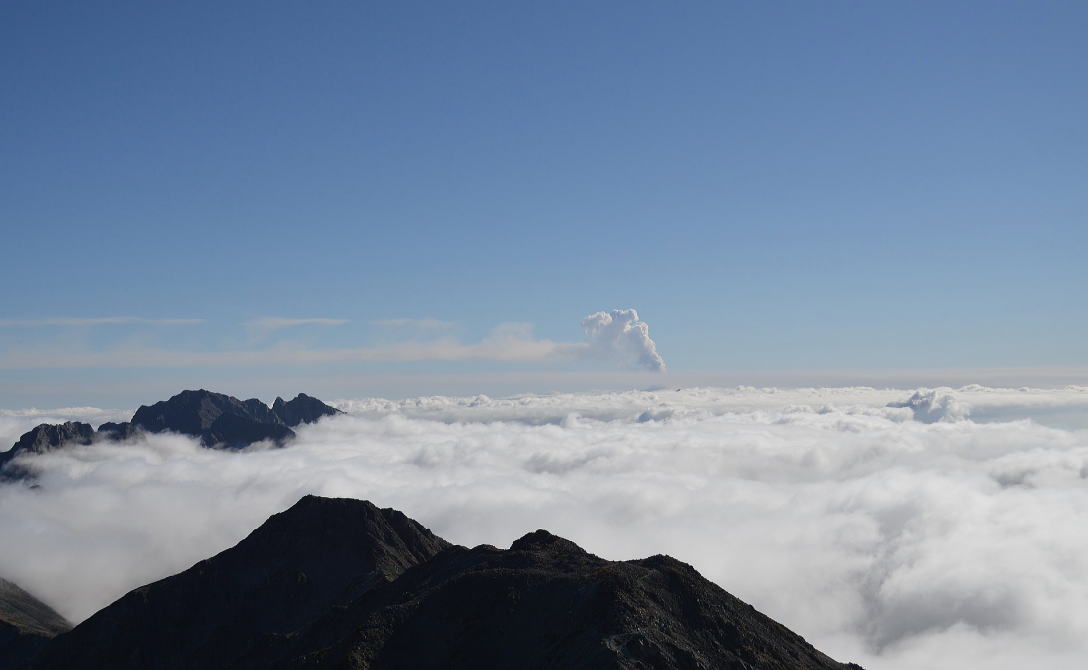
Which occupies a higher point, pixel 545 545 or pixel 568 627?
pixel 545 545

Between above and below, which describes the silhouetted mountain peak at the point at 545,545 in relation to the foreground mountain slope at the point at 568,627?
above

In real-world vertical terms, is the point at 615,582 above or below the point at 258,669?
above

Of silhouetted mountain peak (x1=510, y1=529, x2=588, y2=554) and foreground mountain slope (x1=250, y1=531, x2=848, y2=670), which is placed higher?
silhouetted mountain peak (x1=510, y1=529, x2=588, y2=554)

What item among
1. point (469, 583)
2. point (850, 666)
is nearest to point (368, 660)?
point (469, 583)

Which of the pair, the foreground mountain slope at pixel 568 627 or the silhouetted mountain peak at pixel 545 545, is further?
the silhouetted mountain peak at pixel 545 545

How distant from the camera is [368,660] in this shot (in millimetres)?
135500

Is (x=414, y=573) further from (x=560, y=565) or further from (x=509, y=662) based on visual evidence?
(x=509, y=662)

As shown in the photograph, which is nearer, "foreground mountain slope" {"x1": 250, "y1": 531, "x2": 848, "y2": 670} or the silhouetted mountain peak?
"foreground mountain slope" {"x1": 250, "y1": 531, "x2": 848, "y2": 670}

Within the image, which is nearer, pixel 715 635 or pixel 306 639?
pixel 715 635

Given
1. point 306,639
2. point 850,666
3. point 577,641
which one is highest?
point 577,641

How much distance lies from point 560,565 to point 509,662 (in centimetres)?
3393

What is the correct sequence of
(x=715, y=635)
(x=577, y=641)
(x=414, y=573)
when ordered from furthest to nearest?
(x=414, y=573)
(x=715, y=635)
(x=577, y=641)

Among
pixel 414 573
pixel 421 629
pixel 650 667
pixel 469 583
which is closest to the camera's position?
pixel 650 667

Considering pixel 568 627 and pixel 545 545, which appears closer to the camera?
pixel 568 627
